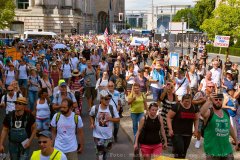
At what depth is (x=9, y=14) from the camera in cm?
3878

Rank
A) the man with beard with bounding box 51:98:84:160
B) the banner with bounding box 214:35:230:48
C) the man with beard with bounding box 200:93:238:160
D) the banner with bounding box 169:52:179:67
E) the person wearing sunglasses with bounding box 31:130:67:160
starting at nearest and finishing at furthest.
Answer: the person wearing sunglasses with bounding box 31:130:67:160 → the man with beard with bounding box 200:93:238:160 → the man with beard with bounding box 51:98:84:160 → the banner with bounding box 169:52:179:67 → the banner with bounding box 214:35:230:48

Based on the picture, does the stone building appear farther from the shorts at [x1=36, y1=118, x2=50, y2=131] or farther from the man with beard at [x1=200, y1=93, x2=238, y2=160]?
the man with beard at [x1=200, y1=93, x2=238, y2=160]

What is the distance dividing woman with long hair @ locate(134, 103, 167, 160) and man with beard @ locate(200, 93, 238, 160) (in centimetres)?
82

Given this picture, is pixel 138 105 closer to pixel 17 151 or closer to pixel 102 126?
pixel 102 126

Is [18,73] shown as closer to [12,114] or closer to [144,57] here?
[12,114]

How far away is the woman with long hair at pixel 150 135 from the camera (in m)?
7.00

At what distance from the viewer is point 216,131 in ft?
21.3

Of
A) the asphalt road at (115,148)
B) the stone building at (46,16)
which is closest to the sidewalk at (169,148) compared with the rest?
the asphalt road at (115,148)

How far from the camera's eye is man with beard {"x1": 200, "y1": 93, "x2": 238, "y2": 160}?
6.51 metres

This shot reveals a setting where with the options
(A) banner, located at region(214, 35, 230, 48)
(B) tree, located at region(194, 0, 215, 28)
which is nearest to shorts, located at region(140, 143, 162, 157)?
(A) banner, located at region(214, 35, 230, 48)

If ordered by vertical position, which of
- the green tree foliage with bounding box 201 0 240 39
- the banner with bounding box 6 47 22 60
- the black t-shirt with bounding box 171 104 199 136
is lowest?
the black t-shirt with bounding box 171 104 199 136

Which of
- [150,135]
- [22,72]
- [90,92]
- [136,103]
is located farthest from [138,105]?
Result: [22,72]

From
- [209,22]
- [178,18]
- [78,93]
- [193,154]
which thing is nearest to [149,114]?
[193,154]

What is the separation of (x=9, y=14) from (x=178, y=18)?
128 metres
